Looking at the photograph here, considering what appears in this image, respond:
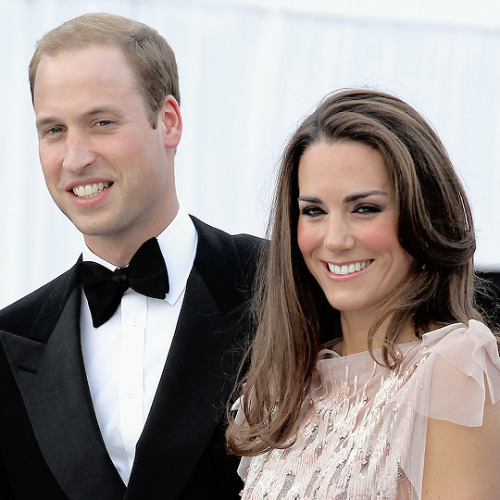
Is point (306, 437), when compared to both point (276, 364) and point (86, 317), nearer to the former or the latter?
point (276, 364)

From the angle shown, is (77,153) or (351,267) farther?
(77,153)

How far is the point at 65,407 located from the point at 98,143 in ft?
2.31

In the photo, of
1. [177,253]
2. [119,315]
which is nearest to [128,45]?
[177,253]

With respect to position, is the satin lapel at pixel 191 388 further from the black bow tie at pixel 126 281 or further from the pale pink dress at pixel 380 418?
the pale pink dress at pixel 380 418

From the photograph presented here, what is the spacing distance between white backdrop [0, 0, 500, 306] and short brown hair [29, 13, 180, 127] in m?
1.94

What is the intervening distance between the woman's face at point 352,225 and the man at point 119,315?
0.46 metres

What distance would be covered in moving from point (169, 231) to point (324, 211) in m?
0.61

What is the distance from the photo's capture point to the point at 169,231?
2.82m

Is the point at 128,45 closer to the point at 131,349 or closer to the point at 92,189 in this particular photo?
the point at 92,189

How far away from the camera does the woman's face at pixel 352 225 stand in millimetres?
2256

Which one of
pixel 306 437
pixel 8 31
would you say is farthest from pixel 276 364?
pixel 8 31

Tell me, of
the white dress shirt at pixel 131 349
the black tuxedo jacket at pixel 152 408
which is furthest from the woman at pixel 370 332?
the white dress shirt at pixel 131 349

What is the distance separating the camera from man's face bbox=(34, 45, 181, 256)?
8.83 feet

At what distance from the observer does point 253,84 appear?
4961 millimetres
